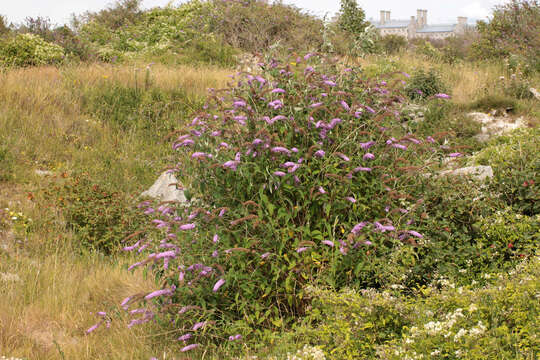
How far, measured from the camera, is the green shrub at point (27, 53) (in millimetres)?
11938

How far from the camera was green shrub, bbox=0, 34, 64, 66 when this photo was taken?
39.2ft

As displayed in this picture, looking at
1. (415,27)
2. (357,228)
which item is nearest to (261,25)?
(357,228)

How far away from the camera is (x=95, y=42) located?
1717cm

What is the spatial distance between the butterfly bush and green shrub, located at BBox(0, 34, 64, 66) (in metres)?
10.1

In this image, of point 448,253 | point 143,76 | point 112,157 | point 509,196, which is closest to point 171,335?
point 448,253

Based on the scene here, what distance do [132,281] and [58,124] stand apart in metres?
4.63

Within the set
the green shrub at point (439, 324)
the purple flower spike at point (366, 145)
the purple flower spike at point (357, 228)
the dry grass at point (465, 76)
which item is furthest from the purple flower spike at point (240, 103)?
the dry grass at point (465, 76)

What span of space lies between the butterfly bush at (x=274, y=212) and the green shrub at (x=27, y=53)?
397 inches

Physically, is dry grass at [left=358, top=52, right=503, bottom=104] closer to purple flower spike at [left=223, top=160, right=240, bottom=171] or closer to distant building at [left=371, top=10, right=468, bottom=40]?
purple flower spike at [left=223, top=160, right=240, bottom=171]

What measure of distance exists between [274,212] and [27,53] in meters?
11.0

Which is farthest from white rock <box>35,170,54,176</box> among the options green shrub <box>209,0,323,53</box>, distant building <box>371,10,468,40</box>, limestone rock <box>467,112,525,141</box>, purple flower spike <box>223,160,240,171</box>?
distant building <box>371,10,468,40</box>

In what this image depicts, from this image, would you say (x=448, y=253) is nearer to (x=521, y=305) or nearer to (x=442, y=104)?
(x=521, y=305)

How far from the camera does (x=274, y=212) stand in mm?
3381

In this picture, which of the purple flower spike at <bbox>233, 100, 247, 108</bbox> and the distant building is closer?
the purple flower spike at <bbox>233, 100, 247, 108</bbox>
